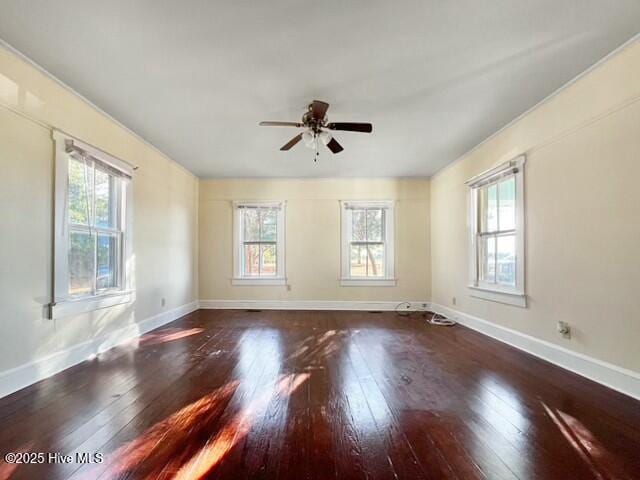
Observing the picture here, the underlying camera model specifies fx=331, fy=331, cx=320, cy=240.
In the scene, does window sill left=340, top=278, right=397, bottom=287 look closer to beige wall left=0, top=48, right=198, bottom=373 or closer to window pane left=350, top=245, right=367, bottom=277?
window pane left=350, top=245, right=367, bottom=277

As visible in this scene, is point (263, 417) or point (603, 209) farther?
point (603, 209)

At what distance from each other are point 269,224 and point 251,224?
35 centimetres

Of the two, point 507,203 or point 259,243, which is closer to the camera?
point 507,203

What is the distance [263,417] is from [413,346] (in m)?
2.22

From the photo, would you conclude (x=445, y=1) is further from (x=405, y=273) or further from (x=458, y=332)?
(x=405, y=273)

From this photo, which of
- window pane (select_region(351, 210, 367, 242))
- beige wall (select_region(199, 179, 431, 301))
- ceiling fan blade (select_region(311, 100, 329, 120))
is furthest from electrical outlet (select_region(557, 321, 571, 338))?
window pane (select_region(351, 210, 367, 242))

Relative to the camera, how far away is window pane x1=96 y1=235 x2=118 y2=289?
355 centimetres

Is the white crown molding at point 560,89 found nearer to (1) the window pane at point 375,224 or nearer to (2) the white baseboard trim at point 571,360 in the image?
(1) the window pane at point 375,224

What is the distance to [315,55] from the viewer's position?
2461 millimetres

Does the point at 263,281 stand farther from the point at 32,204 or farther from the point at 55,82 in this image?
the point at 55,82

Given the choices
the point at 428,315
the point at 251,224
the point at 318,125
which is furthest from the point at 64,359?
the point at 428,315

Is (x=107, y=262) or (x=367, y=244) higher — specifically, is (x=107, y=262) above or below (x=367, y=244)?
below

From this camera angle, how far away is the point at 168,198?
16.6 feet

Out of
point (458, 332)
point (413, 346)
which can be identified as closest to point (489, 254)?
point (458, 332)
